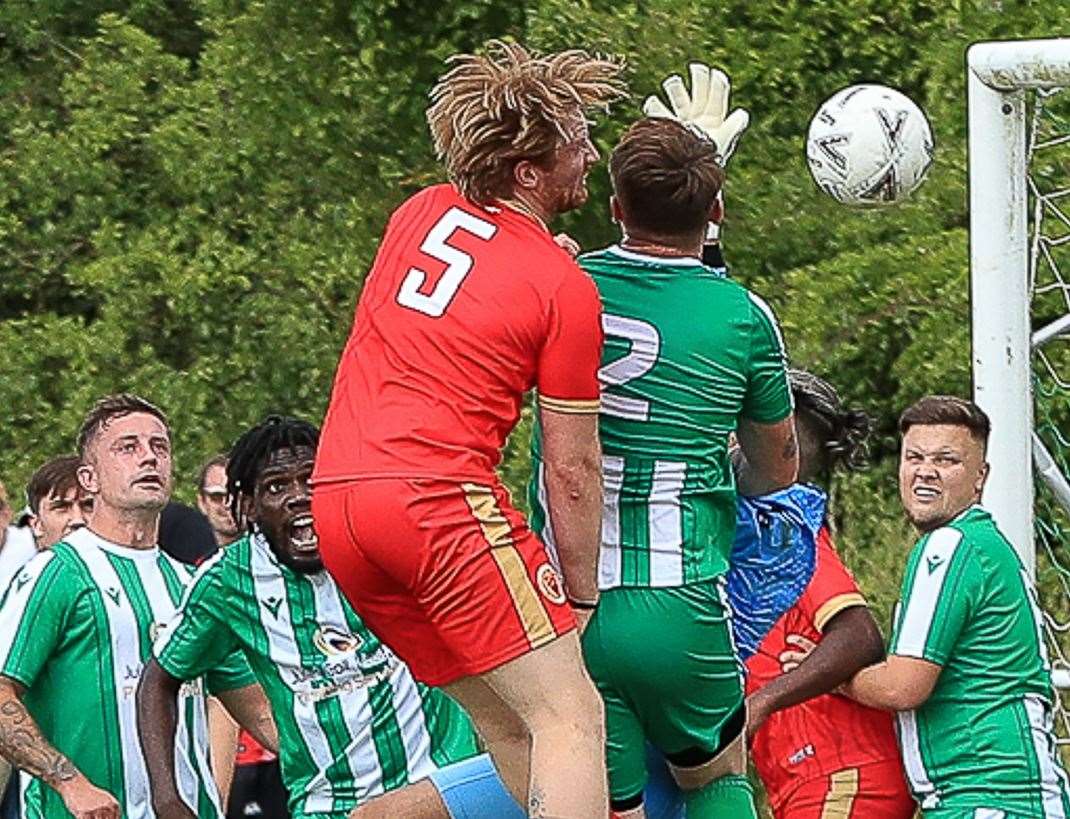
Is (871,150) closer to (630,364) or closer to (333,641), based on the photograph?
(333,641)

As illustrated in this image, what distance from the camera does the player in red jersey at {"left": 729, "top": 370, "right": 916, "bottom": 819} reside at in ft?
21.2

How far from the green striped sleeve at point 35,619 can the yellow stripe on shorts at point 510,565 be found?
2.15 m

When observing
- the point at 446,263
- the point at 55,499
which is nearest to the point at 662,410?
the point at 446,263

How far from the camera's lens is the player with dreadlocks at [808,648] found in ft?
21.1

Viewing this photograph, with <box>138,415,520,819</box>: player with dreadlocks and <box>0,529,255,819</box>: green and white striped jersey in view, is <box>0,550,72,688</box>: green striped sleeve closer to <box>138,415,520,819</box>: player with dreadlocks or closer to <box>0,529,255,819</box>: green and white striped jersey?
<box>0,529,255,819</box>: green and white striped jersey

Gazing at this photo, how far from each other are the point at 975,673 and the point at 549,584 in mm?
1965

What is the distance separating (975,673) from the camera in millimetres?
6992

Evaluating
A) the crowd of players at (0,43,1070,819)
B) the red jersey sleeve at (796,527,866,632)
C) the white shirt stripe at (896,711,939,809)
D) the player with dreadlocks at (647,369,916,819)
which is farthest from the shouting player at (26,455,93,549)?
the white shirt stripe at (896,711,939,809)

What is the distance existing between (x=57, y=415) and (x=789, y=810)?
8.82 m

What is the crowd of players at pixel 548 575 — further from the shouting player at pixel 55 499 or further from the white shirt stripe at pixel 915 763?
the shouting player at pixel 55 499

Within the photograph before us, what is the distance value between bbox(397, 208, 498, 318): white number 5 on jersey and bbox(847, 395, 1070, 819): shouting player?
1.98 meters

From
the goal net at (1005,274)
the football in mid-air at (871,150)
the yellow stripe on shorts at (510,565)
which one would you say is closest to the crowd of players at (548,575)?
the yellow stripe on shorts at (510,565)

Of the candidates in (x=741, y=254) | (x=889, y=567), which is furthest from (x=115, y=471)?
(x=741, y=254)

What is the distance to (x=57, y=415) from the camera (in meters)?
15.2
